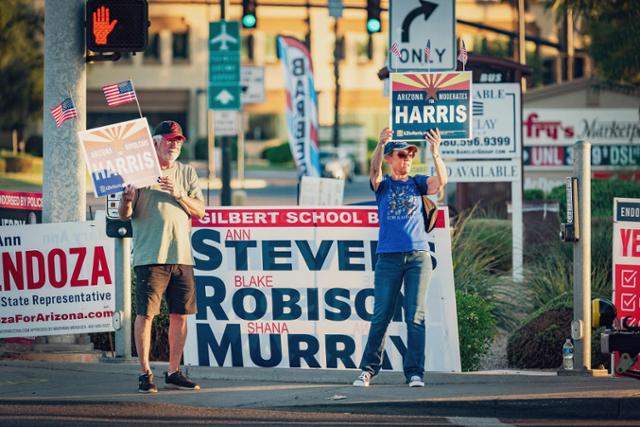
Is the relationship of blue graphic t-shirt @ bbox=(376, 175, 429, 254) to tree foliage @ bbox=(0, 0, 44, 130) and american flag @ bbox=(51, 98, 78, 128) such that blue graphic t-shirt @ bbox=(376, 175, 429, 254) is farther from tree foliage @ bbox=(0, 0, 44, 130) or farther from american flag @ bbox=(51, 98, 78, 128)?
tree foliage @ bbox=(0, 0, 44, 130)

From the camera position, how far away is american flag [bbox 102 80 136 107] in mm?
10359

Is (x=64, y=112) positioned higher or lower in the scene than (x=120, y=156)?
higher

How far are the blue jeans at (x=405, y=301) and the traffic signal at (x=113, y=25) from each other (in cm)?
307

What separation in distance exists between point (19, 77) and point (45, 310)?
37.7 metres

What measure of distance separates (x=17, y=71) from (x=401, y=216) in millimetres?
39810

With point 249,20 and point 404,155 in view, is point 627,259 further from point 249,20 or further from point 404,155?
point 249,20

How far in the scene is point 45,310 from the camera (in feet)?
36.9

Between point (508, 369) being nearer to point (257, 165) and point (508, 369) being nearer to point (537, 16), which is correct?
point (257, 165)

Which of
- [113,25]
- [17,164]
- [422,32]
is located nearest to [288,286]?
[113,25]

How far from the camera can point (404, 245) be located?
9.81m

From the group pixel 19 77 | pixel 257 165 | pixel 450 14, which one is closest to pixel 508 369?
pixel 450 14

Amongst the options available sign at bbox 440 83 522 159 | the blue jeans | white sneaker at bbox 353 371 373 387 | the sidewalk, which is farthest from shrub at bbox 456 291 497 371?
available sign at bbox 440 83 522 159

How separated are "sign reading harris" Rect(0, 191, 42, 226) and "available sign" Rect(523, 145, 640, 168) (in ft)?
67.9

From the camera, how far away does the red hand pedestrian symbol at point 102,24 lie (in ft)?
37.2
